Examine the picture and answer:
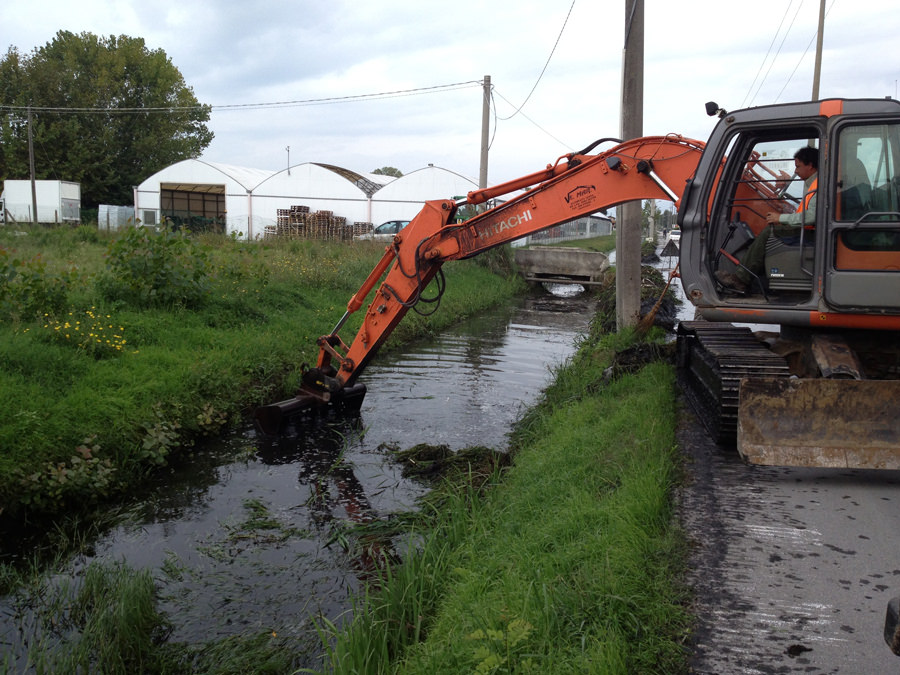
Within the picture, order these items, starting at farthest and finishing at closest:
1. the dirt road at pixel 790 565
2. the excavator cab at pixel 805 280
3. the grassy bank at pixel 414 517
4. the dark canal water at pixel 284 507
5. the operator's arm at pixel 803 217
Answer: the operator's arm at pixel 803 217
the excavator cab at pixel 805 280
the dark canal water at pixel 284 507
the grassy bank at pixel 414 517
the dirt road at pixel 790 565

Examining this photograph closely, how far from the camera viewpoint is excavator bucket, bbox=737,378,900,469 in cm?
502

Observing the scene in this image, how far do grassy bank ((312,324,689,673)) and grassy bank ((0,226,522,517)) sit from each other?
10.2 feet

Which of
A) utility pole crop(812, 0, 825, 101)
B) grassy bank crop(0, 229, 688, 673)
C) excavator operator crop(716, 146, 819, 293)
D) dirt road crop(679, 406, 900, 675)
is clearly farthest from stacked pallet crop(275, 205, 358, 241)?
dirt road crop(679, 406, 900, 675)

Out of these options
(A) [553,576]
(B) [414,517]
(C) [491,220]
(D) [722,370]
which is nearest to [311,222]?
(C) [491,220]

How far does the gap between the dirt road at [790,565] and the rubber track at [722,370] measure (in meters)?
0.33

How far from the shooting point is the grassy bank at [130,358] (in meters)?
6.54

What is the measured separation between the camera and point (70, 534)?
19.7 feet

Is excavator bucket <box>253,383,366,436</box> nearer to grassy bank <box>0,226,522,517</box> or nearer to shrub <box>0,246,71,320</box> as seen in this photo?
grassy bank <box>0,226,522,517</box>

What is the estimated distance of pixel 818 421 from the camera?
5094mm

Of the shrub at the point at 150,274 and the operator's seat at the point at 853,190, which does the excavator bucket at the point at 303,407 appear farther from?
the operator's seat at the point at 853,190

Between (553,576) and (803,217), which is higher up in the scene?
(803,217)

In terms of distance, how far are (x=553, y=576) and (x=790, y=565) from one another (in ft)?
3.89

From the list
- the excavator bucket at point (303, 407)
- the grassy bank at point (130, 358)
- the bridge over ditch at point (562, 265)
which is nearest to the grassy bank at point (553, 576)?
the excavator bucket at point (303, 407)

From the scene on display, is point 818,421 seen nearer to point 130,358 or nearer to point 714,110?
point 714,110
